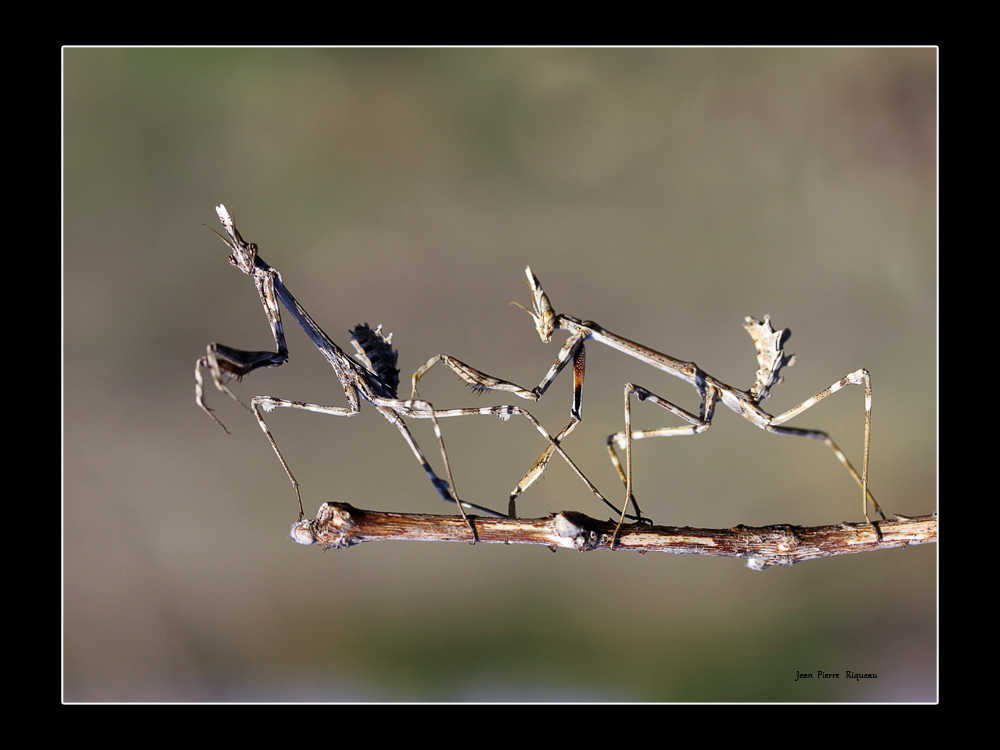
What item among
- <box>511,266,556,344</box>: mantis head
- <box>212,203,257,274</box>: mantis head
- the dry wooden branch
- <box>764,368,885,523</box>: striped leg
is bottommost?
the dry wooden branch

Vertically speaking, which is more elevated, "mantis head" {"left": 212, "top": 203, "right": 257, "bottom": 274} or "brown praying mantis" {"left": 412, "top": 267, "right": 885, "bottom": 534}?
"mantis head" {"left": 212, "top": 203, "right": 257, "bottom": 274}

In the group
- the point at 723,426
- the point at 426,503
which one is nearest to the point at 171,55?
the point at 426,503

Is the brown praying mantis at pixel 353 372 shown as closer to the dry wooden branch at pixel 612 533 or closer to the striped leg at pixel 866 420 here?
the dry wooden branch at pixel 612 533

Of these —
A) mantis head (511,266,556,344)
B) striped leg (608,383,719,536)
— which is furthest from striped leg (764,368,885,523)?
mantis head (511,266,556,344)

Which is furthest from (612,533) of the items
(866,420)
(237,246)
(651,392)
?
(237,246)

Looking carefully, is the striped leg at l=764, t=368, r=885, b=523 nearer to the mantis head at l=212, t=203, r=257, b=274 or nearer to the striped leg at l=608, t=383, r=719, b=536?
the striped leg at l=608, t=383, r=719, b=536

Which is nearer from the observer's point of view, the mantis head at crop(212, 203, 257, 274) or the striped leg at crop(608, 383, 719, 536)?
the mantis head at crop(212, 203, 257, 274)
